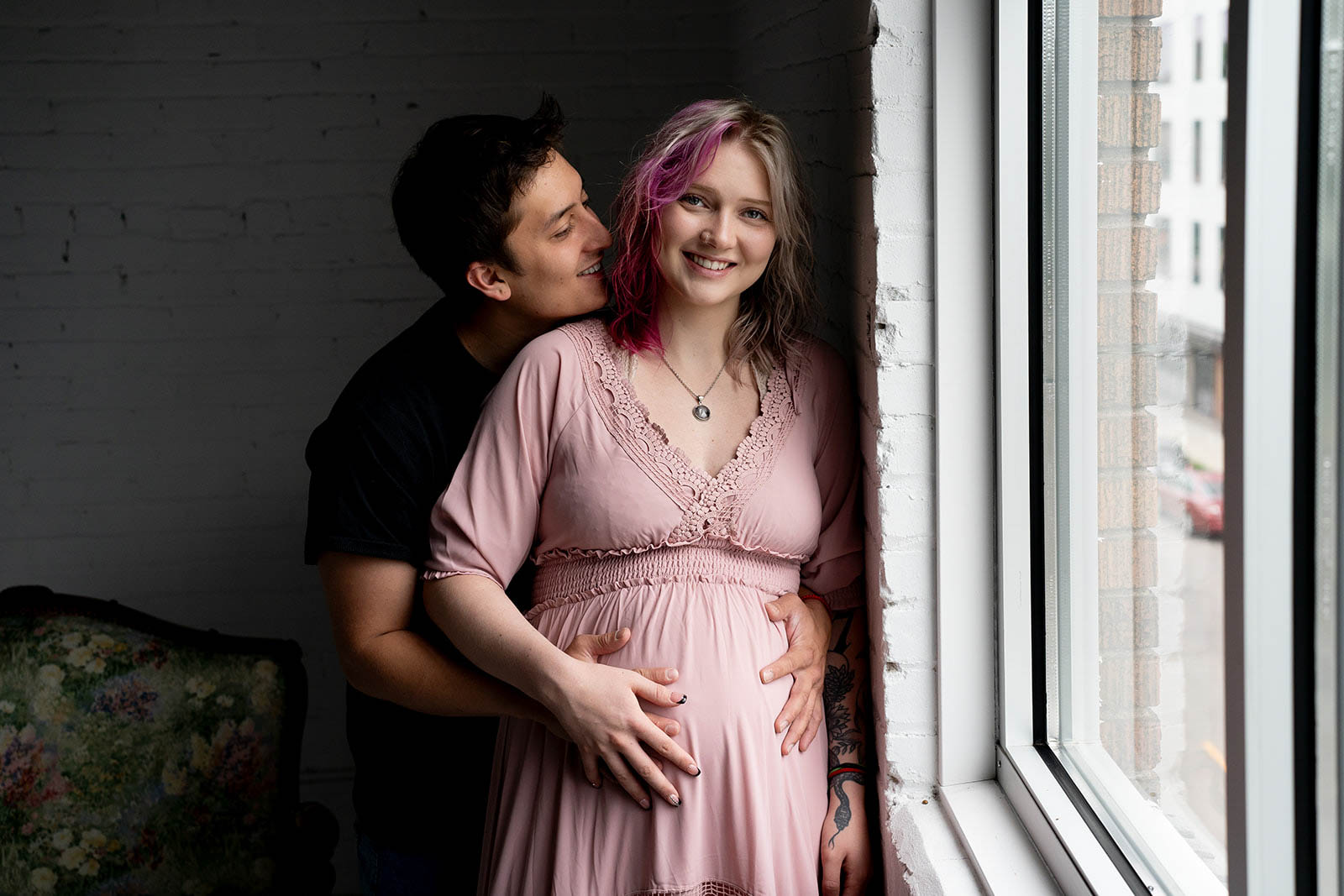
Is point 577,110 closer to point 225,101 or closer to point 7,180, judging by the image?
point 225,101

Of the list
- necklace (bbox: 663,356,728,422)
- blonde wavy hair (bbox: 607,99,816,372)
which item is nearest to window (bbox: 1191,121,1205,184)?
blonde wavy hair (bbox: 607,99,816,372)

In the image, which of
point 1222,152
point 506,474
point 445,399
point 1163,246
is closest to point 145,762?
point 445,399

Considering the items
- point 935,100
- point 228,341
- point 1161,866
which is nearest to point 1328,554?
point 1161,866

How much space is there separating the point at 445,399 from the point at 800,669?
698 mm

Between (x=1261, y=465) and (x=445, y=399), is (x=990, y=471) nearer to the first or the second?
(x=1261, y=465)

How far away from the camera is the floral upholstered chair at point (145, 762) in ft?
7.81

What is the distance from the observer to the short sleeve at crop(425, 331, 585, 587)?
1647mm

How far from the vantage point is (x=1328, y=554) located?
36.4 inches

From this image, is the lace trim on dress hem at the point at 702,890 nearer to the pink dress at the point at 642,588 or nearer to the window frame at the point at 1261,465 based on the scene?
the pink dress at the point at 642,588

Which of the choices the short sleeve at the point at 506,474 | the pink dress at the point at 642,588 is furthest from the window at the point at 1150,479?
the short sleeve at the point at 506,474

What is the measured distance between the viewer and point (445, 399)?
1869 millimetres

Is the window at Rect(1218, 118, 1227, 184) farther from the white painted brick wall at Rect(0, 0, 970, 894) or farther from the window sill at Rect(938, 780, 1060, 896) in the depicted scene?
the white painted brick wall at Rect(0, 0, 970, 894)

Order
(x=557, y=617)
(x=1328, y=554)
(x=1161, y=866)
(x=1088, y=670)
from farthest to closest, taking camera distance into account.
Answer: (x=557, y=617)
(x=1088, y=670)
(x=1161, y=866)
(x=1328, y=554)

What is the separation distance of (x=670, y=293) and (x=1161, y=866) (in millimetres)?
980
